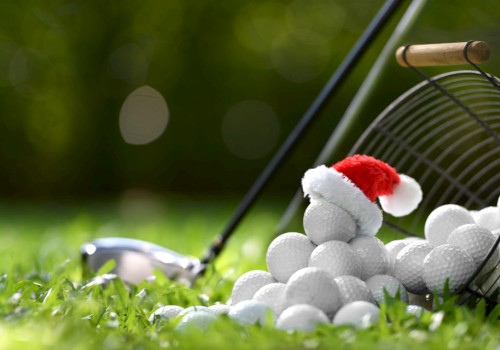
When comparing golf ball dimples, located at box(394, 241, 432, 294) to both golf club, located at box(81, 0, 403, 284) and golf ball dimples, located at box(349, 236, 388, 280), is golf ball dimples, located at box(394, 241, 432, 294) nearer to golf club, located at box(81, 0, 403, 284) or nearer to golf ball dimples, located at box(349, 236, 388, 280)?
golf ball dimples, located at box(349, 236, 388, 280)

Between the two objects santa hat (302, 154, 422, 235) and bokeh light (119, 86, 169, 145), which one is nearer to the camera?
santa hat (302, 154, 422, 235)

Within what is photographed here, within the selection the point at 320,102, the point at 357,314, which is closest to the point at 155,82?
the point at 320,102

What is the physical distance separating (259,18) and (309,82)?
0.54m

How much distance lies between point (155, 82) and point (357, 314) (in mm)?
4207

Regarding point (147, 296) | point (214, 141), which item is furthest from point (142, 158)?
point (147, 296)

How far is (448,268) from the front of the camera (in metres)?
1.27

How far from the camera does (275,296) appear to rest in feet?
4.08

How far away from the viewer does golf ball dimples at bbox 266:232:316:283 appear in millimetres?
1313

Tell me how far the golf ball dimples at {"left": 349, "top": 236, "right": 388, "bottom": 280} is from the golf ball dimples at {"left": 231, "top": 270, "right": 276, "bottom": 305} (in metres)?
0.15

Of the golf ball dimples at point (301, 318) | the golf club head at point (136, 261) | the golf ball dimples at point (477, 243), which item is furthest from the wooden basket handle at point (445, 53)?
the golf club head at point (136, 261)

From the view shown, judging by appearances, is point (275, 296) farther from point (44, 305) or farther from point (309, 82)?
point (309, 82)

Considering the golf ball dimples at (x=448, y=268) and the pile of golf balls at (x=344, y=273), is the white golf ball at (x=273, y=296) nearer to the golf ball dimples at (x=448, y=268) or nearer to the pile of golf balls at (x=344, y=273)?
the pile of golf balls at (x=344, y=273)

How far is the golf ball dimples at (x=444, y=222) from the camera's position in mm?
1427

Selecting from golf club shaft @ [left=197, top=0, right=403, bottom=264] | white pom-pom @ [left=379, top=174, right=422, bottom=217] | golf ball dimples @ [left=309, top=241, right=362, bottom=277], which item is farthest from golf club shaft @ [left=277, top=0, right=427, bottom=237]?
golf ball dimples @ [left=309, top=241, right=362, bottom=277]
